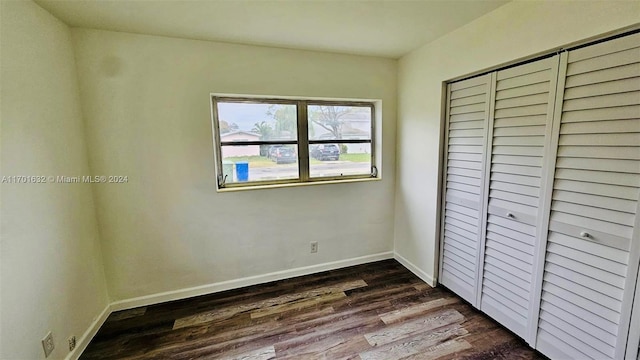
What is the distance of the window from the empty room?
2 cm

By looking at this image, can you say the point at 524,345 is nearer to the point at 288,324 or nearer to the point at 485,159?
the point at 485,159

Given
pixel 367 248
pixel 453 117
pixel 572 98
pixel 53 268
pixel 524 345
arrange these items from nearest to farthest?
pixel 572 98 < pixel 53 268 < pixel 524 345 < pixel 453 117 < pixel 367 248

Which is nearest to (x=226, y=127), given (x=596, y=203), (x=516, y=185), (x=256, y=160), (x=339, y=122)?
(x=256, y=160)

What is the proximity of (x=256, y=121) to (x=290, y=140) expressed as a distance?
372mm

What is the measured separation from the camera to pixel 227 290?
8.44ft

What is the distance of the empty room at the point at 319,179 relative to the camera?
1417 mm

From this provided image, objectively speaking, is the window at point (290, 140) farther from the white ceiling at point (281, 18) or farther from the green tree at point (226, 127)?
the white ceiling at point (281, 18)

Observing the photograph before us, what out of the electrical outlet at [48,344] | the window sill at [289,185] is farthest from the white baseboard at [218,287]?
the window sill at [289,185]

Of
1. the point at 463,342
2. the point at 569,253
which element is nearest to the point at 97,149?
the point at 463,342

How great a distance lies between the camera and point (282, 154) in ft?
8.74

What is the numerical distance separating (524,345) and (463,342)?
395 millimetres

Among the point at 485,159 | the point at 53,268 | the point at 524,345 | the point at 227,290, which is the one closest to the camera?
the point at 53,268

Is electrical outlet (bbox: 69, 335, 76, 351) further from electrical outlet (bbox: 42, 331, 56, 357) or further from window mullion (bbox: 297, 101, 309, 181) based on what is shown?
window mullion (bbox: 297, 101, 309, 181)

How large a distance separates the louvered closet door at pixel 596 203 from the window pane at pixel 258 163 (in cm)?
205
